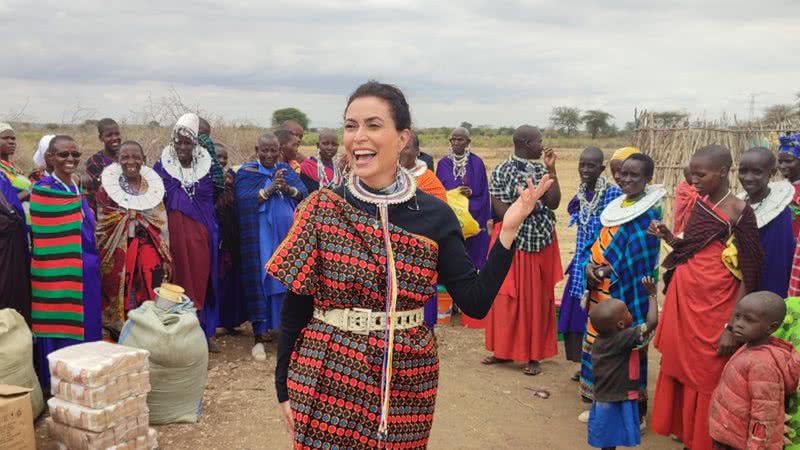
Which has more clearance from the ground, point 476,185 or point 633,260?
point 476,185

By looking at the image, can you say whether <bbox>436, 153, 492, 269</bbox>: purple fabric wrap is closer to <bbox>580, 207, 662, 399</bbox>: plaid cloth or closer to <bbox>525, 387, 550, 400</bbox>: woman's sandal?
<bbox>525, 387, 550, 400</bbox>: woman's sandal

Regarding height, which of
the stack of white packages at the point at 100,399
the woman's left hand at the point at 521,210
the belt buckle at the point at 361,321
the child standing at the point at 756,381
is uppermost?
the woman's left hand at the point at 521,210

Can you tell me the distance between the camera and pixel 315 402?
2.17m

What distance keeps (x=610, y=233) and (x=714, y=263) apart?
0.88m

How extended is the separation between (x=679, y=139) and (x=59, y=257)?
32.8 feet

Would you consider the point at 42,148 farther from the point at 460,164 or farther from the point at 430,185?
the point at 460,164

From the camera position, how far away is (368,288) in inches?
83.8

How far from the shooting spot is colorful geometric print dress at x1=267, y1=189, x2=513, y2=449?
84.2 inches

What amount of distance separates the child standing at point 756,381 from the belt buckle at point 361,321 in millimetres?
1933

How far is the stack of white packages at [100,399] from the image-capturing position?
3.83 metres

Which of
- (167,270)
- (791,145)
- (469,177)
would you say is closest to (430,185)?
(167,270)

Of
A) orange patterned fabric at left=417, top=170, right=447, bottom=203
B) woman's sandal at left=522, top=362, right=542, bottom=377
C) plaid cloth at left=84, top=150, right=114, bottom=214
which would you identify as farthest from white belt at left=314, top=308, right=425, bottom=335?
plaid cloth at left=84, top=150, right=114, bottom=214

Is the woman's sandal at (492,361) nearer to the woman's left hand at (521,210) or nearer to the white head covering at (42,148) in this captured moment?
the woman's left hand at (521,210)

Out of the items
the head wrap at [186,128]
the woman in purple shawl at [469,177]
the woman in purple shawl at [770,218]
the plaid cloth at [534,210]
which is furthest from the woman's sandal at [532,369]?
the head wrap at [186,128]
